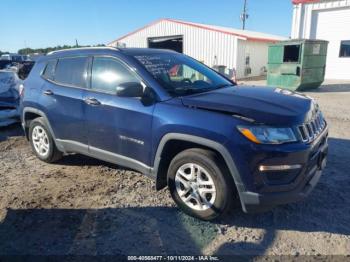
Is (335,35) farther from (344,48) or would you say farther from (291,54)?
(291,54)

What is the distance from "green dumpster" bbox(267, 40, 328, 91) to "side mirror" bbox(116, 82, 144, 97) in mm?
11152

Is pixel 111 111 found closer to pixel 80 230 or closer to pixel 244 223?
pixel 80 230

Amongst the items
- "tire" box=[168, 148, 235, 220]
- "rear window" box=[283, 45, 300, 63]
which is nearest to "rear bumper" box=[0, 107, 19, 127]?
"tire" box=[168, 148, 235, 220]

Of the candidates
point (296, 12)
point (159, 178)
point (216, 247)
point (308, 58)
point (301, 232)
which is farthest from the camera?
point (296, 12)

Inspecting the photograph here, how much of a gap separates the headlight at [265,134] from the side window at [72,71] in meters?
2.41

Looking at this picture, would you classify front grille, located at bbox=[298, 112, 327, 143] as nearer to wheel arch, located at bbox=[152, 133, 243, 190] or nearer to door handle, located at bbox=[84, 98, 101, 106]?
wheel arch, located at bbox=[152, 133, 243, 190]

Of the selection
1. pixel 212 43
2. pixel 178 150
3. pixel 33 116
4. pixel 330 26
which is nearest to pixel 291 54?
pixel 330 26

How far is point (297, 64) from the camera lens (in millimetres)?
13445

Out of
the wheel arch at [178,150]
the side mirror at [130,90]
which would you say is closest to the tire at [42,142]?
the side mirror at [130,90]

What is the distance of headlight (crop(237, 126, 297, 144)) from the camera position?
305cm

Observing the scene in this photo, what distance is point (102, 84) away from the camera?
4273mm

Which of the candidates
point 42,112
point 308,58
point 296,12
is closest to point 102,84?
point 42,112

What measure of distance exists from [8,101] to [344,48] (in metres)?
17.8

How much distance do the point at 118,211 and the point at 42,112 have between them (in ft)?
7.23
